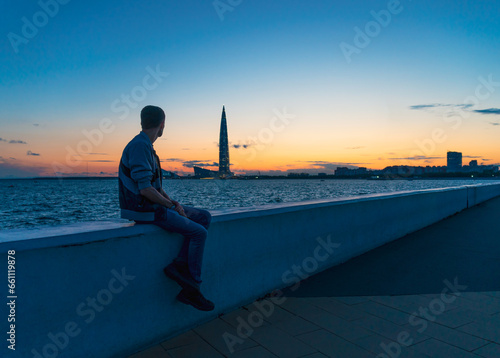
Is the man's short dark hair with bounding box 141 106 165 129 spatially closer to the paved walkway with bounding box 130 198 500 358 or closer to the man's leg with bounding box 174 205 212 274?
the man's leg with bounding box 174 205 212 274

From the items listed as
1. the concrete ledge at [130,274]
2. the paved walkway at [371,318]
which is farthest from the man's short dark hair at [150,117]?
the paved walkway at [371,318]

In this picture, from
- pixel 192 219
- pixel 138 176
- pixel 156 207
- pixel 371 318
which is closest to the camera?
pixel 138 176

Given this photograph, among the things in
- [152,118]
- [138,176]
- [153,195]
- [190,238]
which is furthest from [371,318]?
[152,118]

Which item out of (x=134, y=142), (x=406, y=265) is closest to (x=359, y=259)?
(x=406, y=265)

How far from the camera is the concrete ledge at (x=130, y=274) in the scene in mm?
2469

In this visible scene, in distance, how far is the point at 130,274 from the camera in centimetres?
301

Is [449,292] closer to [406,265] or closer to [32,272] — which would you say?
[406,265]

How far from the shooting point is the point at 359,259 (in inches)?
248

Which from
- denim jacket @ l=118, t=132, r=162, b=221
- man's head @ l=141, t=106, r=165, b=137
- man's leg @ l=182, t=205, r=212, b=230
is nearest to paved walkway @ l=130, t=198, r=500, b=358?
man's leg @ l=182, t=205, r=212, b=230

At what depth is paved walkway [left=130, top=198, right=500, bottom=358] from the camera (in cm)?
312

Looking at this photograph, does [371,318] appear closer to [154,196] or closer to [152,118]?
[154,196]

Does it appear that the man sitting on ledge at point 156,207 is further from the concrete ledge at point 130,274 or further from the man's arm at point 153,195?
the concrete ledge at point 130,274

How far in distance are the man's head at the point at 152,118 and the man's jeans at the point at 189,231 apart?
75 cm

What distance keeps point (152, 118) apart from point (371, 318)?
2.99 m
